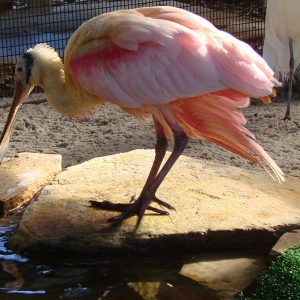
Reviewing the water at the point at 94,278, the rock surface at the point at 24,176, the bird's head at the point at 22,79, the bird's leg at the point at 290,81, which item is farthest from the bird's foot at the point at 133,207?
the bird's leg at the point at 290,81

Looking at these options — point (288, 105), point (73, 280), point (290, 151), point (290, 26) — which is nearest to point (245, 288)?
point (73, 280)

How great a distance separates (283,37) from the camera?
7496 millimetres

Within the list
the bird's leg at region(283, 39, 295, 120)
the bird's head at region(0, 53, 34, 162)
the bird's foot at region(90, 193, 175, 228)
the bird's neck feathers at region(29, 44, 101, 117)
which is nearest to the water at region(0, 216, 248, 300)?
the bird's foot at region(90, 193, 175, 228)

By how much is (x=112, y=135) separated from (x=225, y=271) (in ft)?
9.56

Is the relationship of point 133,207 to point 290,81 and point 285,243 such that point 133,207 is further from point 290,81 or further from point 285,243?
point 290,81

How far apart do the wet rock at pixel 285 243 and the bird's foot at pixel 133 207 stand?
762 millimetres

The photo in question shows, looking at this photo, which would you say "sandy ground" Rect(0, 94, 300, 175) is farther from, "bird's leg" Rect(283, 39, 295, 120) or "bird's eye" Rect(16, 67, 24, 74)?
"bird's eye" Rect(16, 67, 24, 74)

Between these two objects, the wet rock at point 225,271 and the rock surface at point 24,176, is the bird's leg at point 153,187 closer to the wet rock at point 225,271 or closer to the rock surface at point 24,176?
the wet rock at point 225,271

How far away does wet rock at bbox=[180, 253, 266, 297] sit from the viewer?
150 inches

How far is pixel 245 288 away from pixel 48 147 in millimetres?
2970

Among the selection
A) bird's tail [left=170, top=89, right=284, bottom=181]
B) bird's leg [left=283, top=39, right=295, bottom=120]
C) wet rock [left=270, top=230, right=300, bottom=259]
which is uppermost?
bird's tail [left=170, top=89, right=284, bottom=181]

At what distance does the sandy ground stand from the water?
1.77 meters

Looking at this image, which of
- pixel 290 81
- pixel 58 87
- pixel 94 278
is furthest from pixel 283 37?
pixel 94 278

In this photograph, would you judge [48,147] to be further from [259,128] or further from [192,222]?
[192,222]
